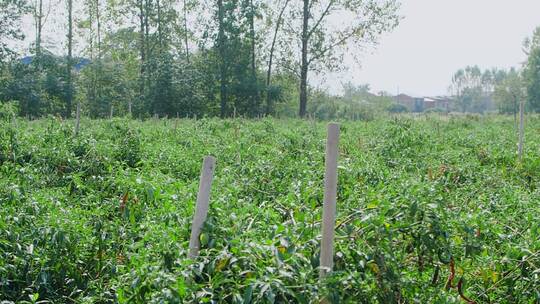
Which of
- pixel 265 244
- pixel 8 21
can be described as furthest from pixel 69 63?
pixel 265 244

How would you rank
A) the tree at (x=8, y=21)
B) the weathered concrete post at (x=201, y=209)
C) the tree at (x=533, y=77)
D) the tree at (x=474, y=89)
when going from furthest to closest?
the tree at (x=474, y=89) → the tree at (x=533, y=77) → the tree at (x=8, y=21) → the weathered concrete post at (x=201, y=209)

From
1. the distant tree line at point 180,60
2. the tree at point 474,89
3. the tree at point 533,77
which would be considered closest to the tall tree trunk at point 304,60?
the distant tree line at point 180,60

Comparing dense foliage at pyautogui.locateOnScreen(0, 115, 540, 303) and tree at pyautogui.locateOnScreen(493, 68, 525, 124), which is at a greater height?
tree at pyautogui.locateOnScreen(493, 68, 525, 124)

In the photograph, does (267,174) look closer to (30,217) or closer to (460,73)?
(30,217)

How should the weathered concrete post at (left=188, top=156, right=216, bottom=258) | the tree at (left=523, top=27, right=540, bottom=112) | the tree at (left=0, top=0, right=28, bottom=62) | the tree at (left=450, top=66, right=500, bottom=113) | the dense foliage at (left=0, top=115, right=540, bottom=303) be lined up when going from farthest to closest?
the tree at (left=450, top=66, right=500, bottom=113) → the tree at (left=523, top=27, right=540, bottom=112) → the tree at (left=0, top=0, right=28, bottom=62) → the weathered concrete post at (left=188, top=156, right=216, bottom=258) → the dense foliage at (left=0, top=115, right=540, bottom=303)

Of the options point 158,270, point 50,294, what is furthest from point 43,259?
point 158,270

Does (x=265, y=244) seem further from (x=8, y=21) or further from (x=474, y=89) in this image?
(x=474, y=89)

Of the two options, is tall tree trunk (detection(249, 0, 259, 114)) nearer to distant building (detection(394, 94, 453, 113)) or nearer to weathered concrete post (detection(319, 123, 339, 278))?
weathered concrete post (detection(319, 123, 339, 278))

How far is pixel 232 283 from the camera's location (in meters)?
2.52

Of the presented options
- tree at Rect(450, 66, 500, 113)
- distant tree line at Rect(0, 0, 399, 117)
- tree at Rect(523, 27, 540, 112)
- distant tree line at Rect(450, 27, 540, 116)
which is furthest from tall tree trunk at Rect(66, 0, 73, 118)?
tree at Rect(450, 66, 500, 113)

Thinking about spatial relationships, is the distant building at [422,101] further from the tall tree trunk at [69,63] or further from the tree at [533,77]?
the tall tree trunk at [69,63]

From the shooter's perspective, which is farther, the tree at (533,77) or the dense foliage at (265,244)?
the tree at (533,77)

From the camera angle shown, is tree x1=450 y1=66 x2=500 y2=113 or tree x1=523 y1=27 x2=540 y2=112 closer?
tree x1=523 y1=27 x2=540 y2=112

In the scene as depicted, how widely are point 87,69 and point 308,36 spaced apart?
11.6 m
